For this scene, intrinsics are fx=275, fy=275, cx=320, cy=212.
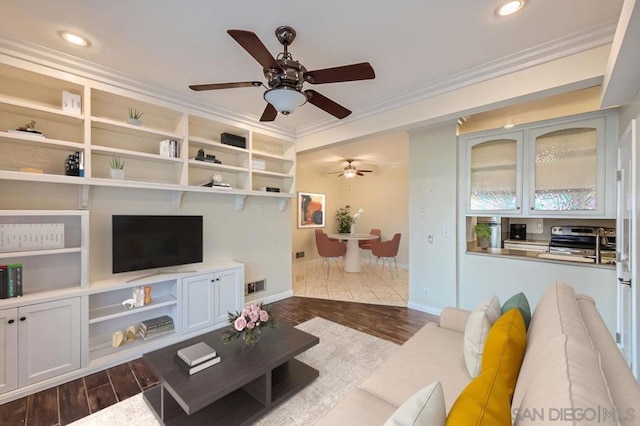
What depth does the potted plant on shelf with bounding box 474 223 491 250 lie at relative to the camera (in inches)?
140

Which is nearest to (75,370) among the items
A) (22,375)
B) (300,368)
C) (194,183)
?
(22,375)

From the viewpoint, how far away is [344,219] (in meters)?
7.64

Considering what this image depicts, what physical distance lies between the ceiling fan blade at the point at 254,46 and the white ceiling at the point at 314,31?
33 cm

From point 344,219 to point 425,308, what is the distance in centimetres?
405

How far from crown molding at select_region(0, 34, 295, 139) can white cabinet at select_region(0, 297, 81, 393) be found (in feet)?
6.43

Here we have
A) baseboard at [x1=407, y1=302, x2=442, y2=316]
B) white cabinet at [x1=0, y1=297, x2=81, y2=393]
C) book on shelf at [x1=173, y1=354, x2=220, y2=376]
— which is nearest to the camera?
book on shelf at [x1=173, y1=354, x2=220, y2=376]

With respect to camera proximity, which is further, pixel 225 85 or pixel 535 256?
pixel 535 256

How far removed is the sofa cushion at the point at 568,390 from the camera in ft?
1.89

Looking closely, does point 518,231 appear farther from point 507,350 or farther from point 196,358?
point 196,358

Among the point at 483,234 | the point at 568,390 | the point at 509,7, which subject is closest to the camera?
the point at 568,390

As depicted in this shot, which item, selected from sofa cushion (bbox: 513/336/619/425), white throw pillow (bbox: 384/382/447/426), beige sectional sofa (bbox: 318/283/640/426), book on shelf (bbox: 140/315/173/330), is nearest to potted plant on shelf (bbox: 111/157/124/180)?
book on shelf (bbox: 140/315/173/330)

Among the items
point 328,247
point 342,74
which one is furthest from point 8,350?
point 328,247

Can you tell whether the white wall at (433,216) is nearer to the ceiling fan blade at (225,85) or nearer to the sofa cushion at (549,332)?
the sofa cushion at (549,332)

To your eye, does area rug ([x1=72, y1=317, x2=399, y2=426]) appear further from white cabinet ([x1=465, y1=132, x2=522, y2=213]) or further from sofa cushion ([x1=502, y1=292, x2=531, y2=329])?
white cabinet ([x1=465, y1=132, x2=522, y2=213])
